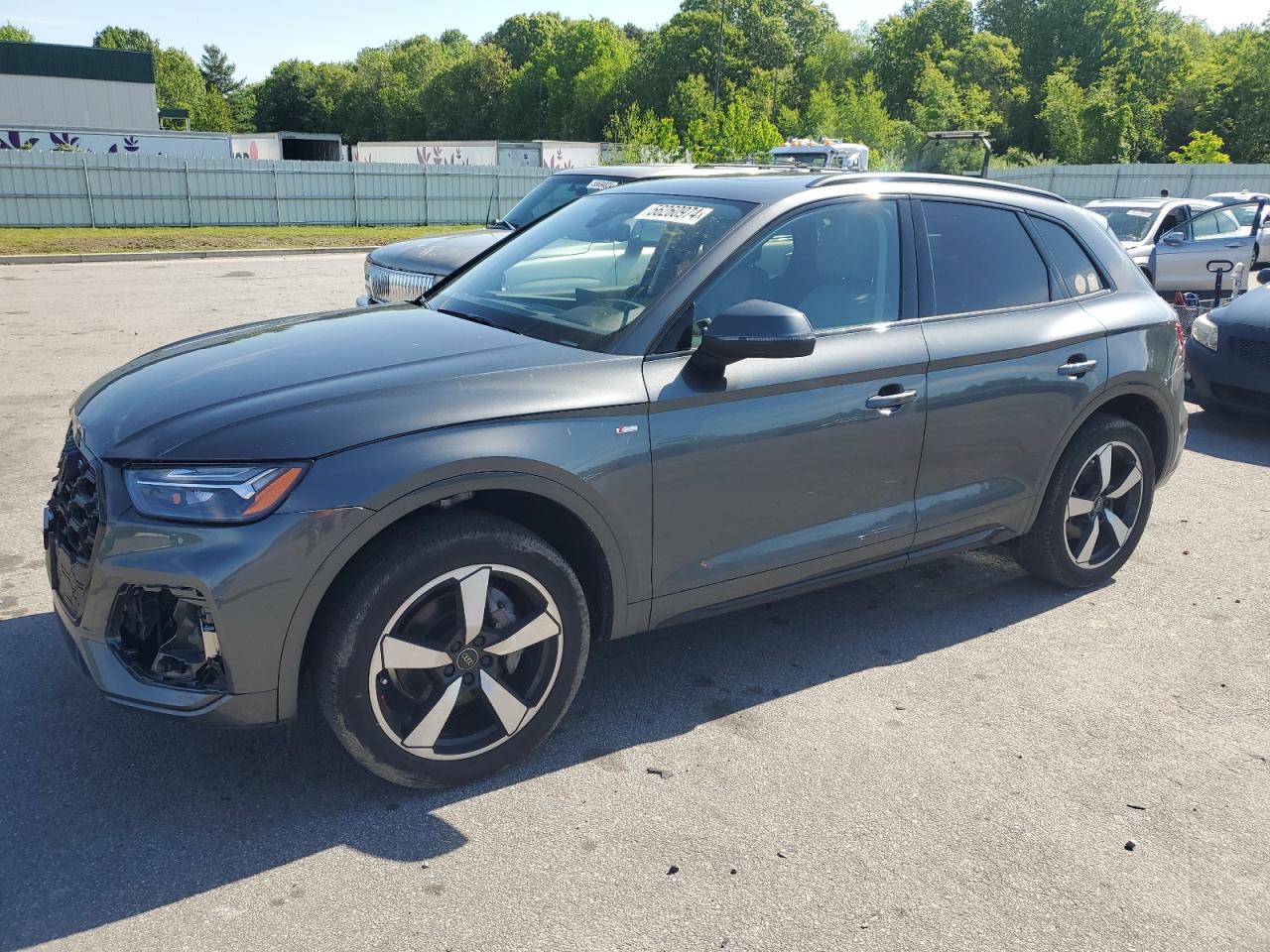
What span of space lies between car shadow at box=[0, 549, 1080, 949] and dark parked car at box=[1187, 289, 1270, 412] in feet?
15.8

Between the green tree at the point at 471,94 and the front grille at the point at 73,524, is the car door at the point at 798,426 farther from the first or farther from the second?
the green tree at the point at 471,94

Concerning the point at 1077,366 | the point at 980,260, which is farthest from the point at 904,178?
the point at 1077,366

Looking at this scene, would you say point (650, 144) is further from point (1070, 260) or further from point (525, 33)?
point (525, 33)

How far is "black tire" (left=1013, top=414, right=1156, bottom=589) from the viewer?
4.53 m

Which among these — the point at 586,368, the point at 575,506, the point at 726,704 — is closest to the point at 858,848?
the point at 726,704

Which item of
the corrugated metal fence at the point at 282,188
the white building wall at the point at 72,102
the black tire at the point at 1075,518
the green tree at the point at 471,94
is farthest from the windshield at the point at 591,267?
the green tree at the point at 471,94

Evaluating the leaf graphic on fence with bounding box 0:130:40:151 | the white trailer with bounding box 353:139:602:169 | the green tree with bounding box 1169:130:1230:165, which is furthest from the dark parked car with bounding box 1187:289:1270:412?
the leaf graphic on fence with bounding box 0:130:40:151

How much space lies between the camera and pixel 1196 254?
1340cm

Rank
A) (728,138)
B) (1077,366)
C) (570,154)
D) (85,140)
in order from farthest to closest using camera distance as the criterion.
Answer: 1. (570,154)
2. (85,140)
3. (728,138)
4. (1077,366)

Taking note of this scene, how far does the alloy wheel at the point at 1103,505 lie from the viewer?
4633 mm

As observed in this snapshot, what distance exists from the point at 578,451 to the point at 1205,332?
23.3 ft

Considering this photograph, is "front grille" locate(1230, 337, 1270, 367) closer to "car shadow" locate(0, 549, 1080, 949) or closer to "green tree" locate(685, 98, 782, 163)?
"car shadow" locate(0, 549, 1080, 949)

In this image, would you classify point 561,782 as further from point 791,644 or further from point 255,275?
point 255,275

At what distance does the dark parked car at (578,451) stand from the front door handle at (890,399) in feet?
0.04
